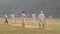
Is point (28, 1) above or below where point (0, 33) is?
above

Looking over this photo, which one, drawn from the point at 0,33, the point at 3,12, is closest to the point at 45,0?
the point at 3,12

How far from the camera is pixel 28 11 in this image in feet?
164

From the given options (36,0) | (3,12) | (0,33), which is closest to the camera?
(0,33)

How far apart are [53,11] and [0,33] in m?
34.8

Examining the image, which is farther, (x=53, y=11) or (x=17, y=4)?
(x=17, y=4)

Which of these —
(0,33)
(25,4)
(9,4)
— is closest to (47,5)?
(25,4)

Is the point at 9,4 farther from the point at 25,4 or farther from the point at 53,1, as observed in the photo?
the point at 53,1

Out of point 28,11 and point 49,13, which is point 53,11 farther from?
point 28,11

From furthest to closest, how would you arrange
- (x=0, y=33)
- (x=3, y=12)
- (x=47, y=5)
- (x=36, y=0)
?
(x=36, y=0) → (x=47, y=5) → (x=3, y=12) → (x=0, y=33)

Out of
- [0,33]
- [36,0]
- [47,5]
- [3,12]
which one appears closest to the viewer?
[0,33]

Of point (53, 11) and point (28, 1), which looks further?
point (28, 1)

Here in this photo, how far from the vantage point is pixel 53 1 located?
57312mm

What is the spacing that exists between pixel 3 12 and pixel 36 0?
13.4 metres

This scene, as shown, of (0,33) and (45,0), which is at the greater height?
(45,0)
